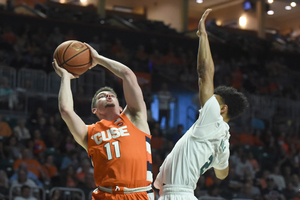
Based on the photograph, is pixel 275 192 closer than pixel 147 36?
Yes

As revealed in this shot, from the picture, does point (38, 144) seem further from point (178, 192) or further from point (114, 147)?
point (178, 192)

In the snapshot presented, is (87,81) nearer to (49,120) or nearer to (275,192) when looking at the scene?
(49,120)

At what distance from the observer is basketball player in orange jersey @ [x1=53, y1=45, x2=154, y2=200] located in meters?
3.50

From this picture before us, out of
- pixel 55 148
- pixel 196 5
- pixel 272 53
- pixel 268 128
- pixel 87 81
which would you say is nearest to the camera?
pixel 55 148

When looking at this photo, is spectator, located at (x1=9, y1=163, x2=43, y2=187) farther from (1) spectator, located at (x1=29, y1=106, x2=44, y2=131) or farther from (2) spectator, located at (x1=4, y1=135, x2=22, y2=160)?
(1) spectator, located at (x1=29, y1=106, x2=44, y2=131)

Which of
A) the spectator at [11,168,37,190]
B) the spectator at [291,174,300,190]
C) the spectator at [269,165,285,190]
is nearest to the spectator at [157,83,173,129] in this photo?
the spectator at [269,165,285,190]

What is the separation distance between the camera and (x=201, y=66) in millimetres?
3410

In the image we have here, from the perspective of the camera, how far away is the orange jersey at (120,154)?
3500 mm

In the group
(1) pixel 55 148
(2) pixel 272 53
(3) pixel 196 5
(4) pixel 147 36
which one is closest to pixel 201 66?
(1) pixel 55 148

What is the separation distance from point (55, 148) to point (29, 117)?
3.38 feet

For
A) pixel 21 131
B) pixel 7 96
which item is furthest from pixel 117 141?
pixel 7 96

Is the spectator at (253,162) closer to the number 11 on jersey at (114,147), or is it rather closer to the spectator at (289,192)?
the spectator at (289,192)

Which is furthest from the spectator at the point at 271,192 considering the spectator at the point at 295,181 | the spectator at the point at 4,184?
the spectator at the point at 4,184

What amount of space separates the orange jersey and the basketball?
0.55 metres
